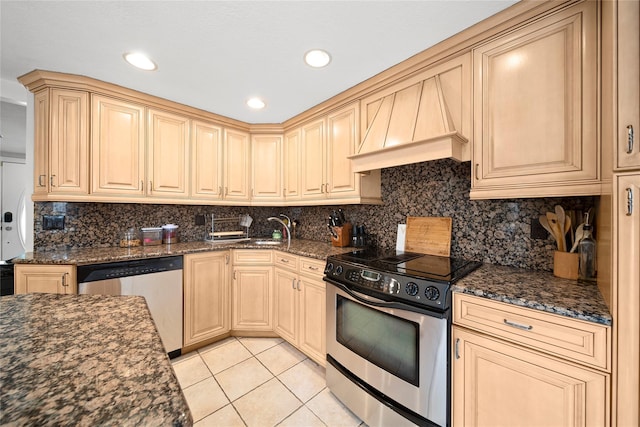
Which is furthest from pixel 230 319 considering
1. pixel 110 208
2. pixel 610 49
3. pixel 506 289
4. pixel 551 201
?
pixel 610 49

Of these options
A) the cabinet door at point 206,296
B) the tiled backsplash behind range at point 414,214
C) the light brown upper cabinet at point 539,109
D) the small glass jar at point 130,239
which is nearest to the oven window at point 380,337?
the tiled backsplash behind range at point 414,214

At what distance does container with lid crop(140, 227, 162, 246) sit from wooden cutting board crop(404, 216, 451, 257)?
2330mm

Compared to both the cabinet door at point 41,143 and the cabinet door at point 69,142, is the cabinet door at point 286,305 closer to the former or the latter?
the cabinet door at point 69,142

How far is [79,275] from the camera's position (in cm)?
170

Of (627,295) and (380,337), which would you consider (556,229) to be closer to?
(627,295)

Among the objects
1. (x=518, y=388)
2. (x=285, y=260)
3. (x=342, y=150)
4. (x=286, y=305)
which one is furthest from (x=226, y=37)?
(x=518, y=388)

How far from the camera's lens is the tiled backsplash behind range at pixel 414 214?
4.93 feet

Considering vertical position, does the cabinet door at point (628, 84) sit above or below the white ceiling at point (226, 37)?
below

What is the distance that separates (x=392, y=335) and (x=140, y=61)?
Result: 2.43 m

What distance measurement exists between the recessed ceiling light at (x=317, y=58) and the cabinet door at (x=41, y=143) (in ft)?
6.68

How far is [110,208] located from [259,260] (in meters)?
1.46

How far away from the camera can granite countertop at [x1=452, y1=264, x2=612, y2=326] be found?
2.98 ft

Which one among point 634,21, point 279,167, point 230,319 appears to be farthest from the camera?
point 279,167

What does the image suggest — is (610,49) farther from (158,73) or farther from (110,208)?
(110,208)
